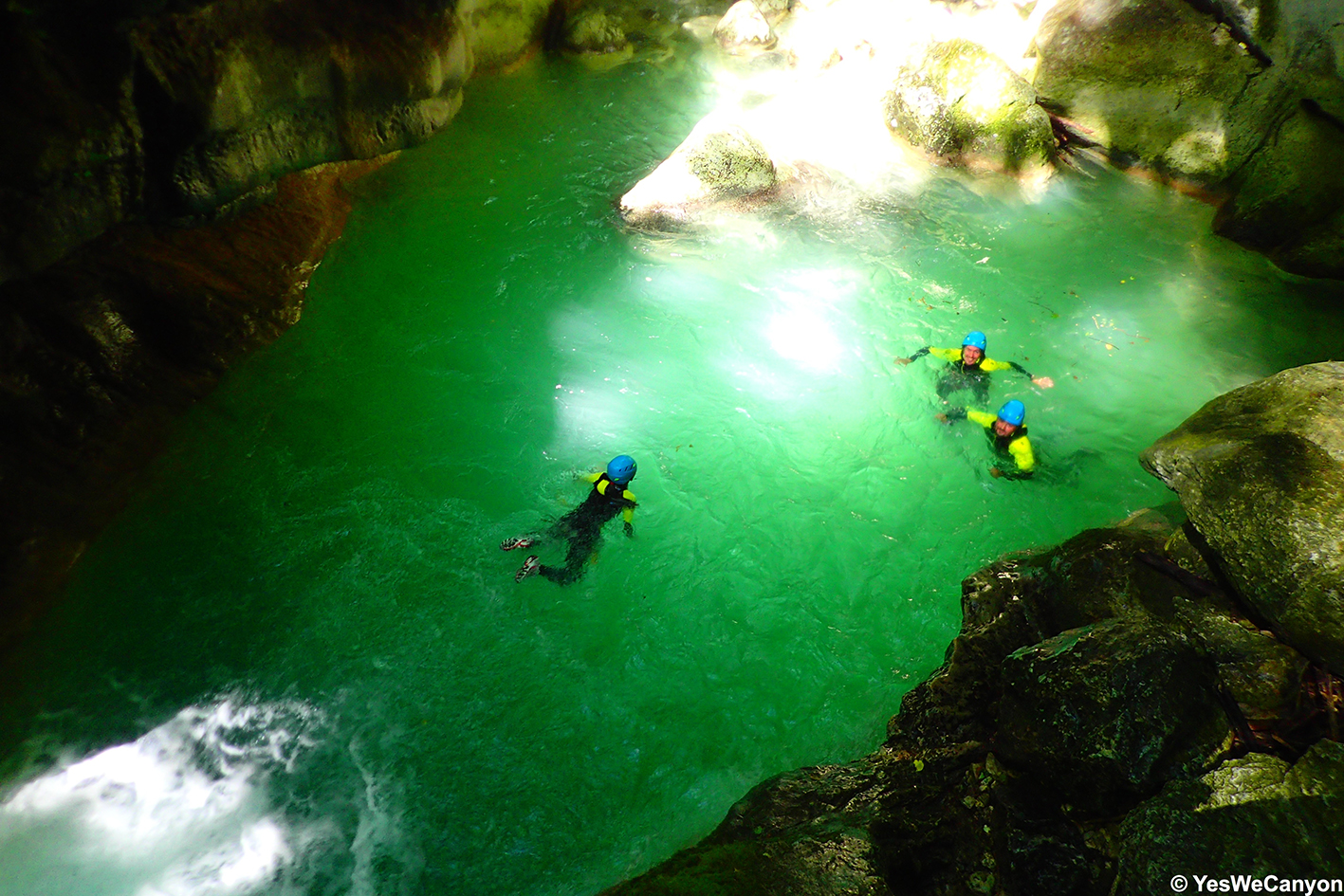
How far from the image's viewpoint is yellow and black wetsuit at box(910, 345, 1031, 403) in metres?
7.88

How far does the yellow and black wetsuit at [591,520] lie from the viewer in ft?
19.2

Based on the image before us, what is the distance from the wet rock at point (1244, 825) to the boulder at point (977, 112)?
11.4 metres

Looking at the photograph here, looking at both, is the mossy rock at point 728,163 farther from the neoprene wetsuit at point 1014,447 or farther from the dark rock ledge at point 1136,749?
the dark rock ledge at point 1136,749

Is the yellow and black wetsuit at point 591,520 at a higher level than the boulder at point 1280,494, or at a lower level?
lower

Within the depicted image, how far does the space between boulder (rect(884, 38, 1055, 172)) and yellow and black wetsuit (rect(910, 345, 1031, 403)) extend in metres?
5.72

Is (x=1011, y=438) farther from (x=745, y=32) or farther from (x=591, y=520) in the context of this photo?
(x=745, y=32)

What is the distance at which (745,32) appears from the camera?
15.8 metres

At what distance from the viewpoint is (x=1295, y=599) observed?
3.29 metres

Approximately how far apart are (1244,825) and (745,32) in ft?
58.1

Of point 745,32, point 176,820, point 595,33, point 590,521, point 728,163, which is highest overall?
point 595,33

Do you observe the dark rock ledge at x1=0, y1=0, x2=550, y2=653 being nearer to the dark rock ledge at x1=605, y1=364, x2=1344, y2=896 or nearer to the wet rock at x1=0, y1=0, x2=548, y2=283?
the wet rock at x1=0, y1=0, x2=548, y2=283

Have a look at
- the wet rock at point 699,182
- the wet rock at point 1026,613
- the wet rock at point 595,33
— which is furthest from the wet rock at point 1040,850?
the wet rock at point 595,33

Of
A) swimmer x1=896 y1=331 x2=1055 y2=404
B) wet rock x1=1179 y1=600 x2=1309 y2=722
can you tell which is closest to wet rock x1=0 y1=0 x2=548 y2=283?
swimmer x1=896 y1=331 x2=1055 y2=404

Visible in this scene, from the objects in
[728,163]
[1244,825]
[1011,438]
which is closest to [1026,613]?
[1244,825]
